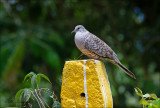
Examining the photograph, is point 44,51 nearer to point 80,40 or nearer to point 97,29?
point 97,29

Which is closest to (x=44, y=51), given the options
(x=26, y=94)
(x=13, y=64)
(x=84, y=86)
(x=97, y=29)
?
(x=13, y=64)

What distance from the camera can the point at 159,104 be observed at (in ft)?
9.78

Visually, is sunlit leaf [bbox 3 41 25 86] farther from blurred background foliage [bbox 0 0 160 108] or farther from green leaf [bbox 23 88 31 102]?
green leaf [bbox 23 88 31 102]

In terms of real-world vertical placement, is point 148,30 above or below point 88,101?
above

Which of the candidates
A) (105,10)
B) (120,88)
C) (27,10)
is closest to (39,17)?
(27,10)

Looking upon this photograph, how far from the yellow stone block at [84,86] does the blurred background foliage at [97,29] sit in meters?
5.60

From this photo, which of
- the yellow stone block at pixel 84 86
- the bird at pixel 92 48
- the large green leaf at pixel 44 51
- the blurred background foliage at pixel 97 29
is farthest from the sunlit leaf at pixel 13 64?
the yellow stone block at pixel 84 86

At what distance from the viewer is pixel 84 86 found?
3180 millimetres

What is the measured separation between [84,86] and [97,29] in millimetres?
6185

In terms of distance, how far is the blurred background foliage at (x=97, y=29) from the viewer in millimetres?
9367

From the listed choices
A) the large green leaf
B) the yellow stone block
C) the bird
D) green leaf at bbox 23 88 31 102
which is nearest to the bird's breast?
the bird

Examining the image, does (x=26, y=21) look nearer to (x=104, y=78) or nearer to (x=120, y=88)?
(x=120, y=88)

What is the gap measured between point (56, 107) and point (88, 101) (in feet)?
1.20

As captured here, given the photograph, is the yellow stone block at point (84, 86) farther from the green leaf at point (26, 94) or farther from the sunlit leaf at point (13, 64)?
the sunlit leaf at point (13, 64)
